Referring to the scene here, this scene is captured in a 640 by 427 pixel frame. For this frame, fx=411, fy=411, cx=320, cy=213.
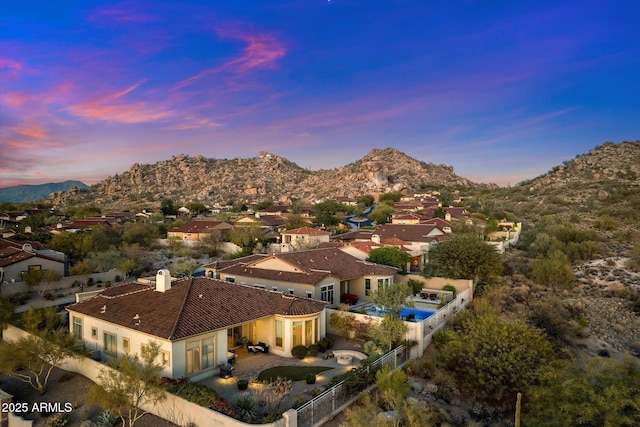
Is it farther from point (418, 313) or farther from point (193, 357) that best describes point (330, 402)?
point (418, 313)

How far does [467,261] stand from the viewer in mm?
33250

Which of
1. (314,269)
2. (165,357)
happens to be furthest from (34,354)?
(314,269)

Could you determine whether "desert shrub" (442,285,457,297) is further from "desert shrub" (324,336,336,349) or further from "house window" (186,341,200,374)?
"house window" (186,341,200,374)

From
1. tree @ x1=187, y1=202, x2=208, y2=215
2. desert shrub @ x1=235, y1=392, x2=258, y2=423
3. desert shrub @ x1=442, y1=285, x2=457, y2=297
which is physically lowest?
desert shrub @ x1=442, y1=285, x2=457, y2=297

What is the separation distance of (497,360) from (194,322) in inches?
500

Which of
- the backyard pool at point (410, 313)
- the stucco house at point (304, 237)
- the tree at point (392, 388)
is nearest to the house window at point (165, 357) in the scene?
the tree at point (392, 388)

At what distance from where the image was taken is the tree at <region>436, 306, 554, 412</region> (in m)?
16.0

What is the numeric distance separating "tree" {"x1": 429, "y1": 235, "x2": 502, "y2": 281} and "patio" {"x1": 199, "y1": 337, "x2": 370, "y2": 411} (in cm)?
1396

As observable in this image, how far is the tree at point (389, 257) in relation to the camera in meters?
35.2

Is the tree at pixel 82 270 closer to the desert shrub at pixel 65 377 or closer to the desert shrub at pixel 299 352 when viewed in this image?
the desert shrub at pixel 65 377

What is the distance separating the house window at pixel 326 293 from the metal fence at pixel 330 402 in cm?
965

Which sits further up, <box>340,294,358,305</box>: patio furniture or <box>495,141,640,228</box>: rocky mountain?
<box>495,141,640,228</box>: rocky mountain

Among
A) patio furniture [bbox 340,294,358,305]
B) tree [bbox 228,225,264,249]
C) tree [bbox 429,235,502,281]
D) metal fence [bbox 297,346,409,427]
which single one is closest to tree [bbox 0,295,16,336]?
metal fence [bbox 297,346,409,427]

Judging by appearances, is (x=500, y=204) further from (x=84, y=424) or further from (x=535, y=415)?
(x=84, y=424)
